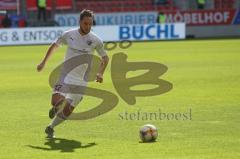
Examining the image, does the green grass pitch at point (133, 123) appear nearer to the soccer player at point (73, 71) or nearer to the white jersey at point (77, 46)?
the soccer player at point (73, 71)

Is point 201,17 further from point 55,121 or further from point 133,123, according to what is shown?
point 55,121

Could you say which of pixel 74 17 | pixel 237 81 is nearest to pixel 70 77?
→ pixel 237 81

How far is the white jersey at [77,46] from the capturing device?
12461 mm

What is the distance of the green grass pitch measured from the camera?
10656 mm

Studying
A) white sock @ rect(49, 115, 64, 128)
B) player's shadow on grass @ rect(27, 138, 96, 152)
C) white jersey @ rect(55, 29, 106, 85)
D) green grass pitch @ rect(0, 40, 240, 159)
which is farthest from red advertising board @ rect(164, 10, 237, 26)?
player's shadow on grass @ rect(27, 138, 96, 152)

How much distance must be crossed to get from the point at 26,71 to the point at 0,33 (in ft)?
56.2

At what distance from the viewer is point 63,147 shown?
11.1 meters

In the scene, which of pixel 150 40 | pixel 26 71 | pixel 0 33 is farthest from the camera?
pixel 150 40

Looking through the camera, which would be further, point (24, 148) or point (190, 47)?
point (190, 47)

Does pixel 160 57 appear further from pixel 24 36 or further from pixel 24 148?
pixel 24 148

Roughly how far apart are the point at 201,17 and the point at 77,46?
40414 mm

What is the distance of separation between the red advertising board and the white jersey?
39014mm

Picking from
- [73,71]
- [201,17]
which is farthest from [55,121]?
[201,17]

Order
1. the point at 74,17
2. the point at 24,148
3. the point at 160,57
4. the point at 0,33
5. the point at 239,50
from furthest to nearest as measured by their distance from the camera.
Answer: the point at 74,17
the point at 0,33
the point at 239,50
the point at 160,57
the point at 24,148
